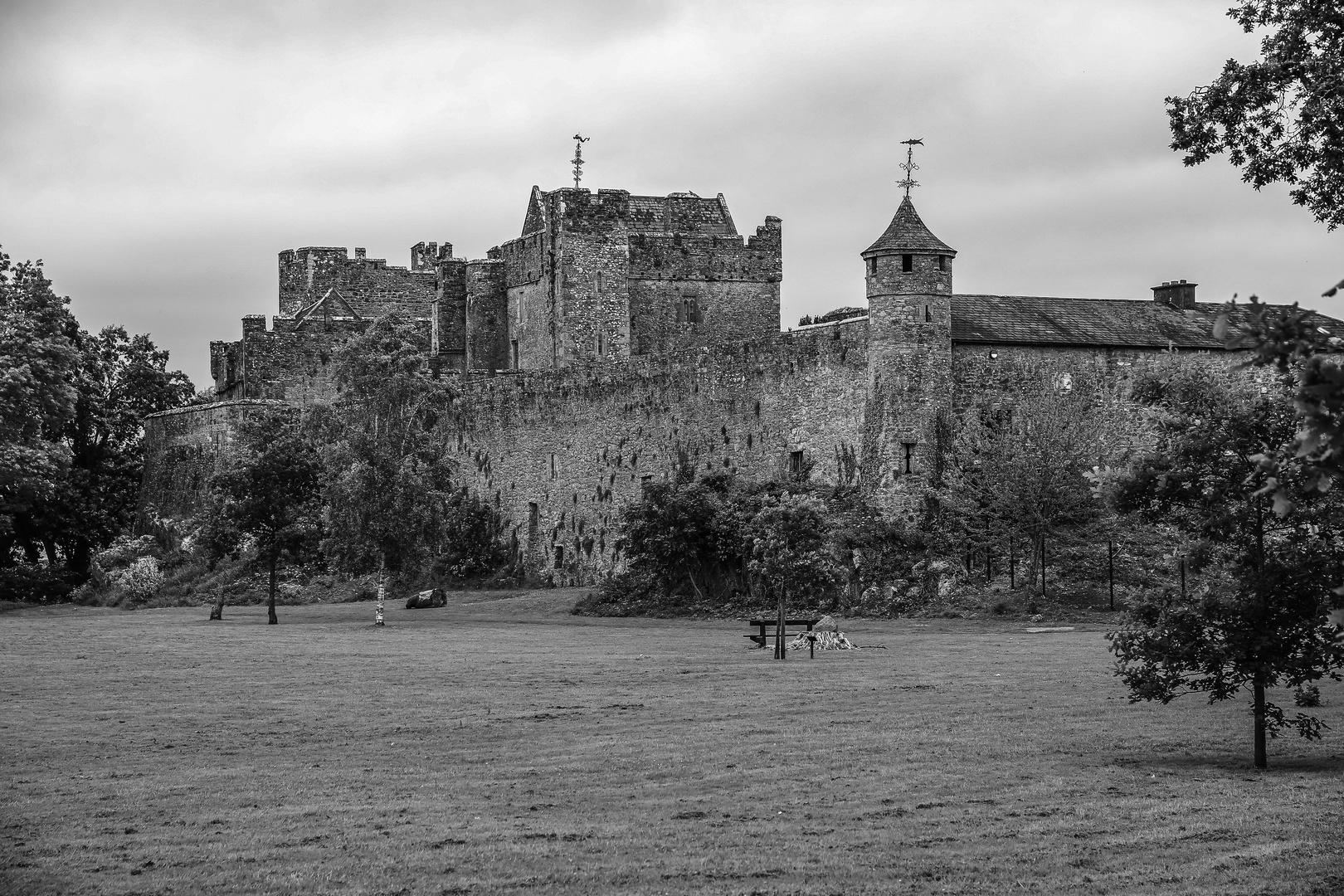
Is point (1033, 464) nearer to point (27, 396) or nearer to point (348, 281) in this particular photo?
point (27, 396)

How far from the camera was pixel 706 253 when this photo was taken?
2675 inches

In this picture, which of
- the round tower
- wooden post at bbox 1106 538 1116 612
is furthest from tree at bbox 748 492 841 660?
wooden post at bbox 1106 538 1116 612

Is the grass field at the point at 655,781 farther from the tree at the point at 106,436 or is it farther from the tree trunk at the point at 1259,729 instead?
the tree at the point at 106,436

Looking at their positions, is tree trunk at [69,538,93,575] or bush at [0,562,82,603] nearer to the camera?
bush at [0,562,82,603]

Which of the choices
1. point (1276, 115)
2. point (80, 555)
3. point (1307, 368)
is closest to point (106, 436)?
point (80, 555)

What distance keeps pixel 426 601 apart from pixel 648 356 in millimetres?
9463

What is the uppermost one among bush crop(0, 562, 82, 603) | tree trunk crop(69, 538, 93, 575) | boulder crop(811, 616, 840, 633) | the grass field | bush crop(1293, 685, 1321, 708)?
tree trunk crop(69, 538, 93, 575)

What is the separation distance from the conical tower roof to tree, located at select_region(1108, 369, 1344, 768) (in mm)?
23158

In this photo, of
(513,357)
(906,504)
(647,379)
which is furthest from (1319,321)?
(513,357)

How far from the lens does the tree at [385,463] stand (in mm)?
45906

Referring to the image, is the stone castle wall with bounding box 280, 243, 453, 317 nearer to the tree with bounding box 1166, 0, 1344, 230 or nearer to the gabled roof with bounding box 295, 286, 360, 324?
the gabled roof with bounding box 295, 286, 360, 324

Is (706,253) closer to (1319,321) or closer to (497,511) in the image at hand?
(497,511)

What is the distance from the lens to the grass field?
15.1 m

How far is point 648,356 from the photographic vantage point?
5375cm
